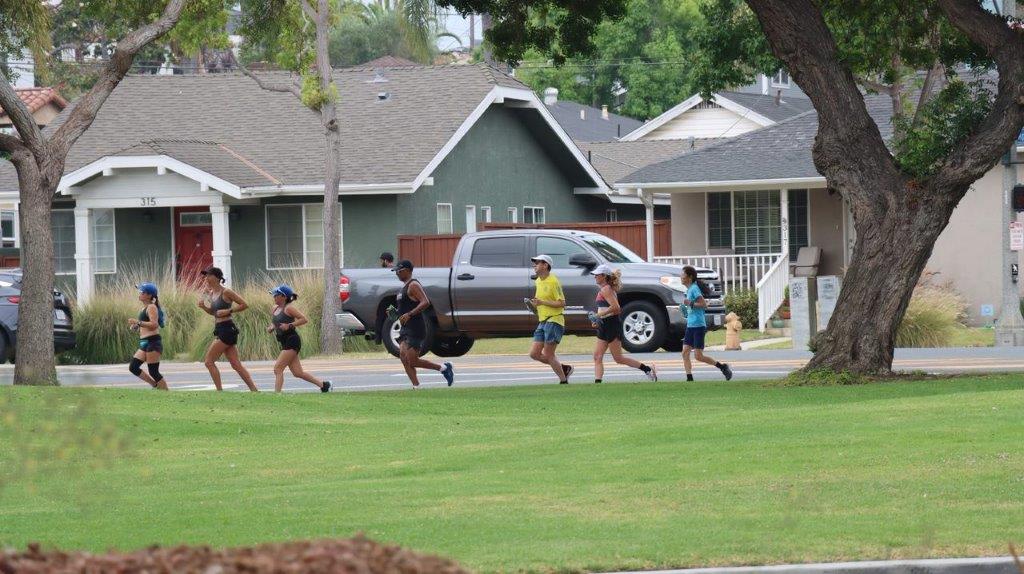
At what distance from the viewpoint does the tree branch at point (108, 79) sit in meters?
18.1

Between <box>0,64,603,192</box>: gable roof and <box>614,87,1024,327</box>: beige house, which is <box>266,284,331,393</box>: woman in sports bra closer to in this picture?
<box>614,87,1024,327</box>: beige house

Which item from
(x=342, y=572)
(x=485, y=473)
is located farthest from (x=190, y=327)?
(x=342, y=572)

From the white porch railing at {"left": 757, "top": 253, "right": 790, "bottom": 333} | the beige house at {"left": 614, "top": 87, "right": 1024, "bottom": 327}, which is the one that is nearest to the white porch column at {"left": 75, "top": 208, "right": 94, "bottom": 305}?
the beige house at {"left": 614, "top": 87, "right": 1024, "bottom": 327}

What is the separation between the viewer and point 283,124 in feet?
119

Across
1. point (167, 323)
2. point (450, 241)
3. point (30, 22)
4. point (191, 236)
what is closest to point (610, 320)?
point (30, 22)

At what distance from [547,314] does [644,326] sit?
225 inches

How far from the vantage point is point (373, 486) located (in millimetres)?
10914

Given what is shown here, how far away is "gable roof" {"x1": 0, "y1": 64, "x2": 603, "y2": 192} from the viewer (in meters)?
33.5

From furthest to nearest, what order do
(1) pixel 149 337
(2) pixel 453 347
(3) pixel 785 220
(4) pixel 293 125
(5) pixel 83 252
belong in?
1. (4) pixel 293 125
2. (5) pixel 83 252
3. (3) pixel 785 220
4. (2) pixel 453 347
5. (1) pixel 149 337

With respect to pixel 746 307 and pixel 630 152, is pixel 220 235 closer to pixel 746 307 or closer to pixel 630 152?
pixel 746 307

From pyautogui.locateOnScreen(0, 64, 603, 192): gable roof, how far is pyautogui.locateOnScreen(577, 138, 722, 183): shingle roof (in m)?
4.39

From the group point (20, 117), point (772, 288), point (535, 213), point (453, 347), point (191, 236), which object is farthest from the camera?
point (535, 213)

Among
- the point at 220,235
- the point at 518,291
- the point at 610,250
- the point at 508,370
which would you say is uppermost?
the point at 220,235

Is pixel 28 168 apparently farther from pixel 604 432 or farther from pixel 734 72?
pixel 734 72
